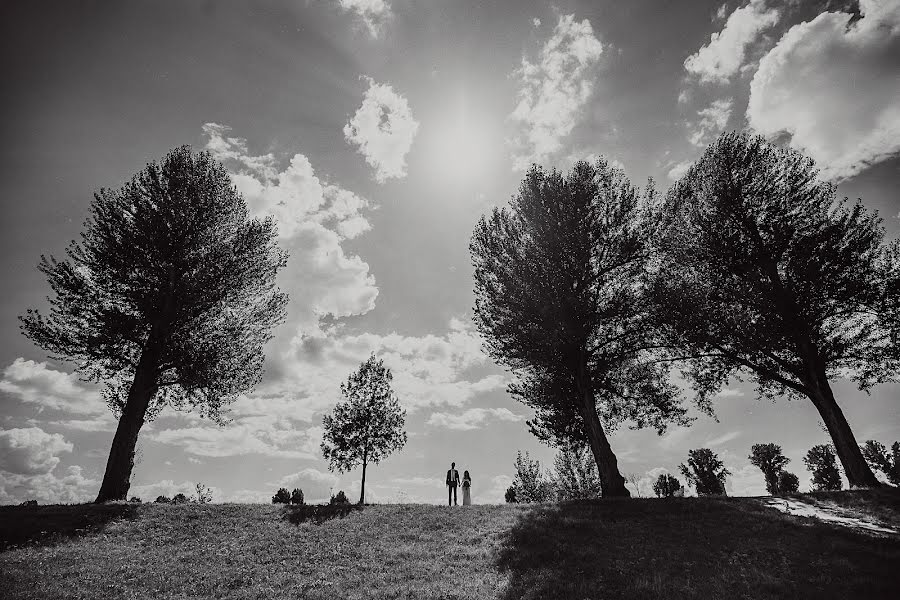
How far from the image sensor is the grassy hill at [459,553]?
9.66 metres

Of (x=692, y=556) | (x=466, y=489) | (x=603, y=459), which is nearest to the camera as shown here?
(x=692, y=556)

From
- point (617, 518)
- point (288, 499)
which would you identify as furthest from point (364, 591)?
point (288, 499)

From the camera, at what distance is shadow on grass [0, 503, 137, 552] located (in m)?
13.5

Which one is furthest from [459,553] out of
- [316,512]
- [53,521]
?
[53,521]

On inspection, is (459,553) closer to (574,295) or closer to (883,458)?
(574,295)

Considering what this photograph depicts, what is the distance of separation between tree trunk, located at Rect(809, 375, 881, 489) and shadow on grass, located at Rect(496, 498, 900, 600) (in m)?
6.71

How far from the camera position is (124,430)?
1941 centimetres

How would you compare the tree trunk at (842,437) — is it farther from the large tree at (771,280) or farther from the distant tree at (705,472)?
the distant tree at (705,472)

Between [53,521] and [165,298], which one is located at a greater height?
[165,298]

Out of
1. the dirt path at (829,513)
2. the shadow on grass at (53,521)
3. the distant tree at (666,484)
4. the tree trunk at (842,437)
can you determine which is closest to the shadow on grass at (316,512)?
the shadow on grass at (53,521)

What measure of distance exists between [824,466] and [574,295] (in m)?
101

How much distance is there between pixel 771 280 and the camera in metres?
→ 21.0

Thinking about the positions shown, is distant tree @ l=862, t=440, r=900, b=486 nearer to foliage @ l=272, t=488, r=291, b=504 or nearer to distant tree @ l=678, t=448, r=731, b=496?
distant tree @ l=678, t=448, r=731, b=496

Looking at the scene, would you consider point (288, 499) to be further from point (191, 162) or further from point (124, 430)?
point (191, 162)
